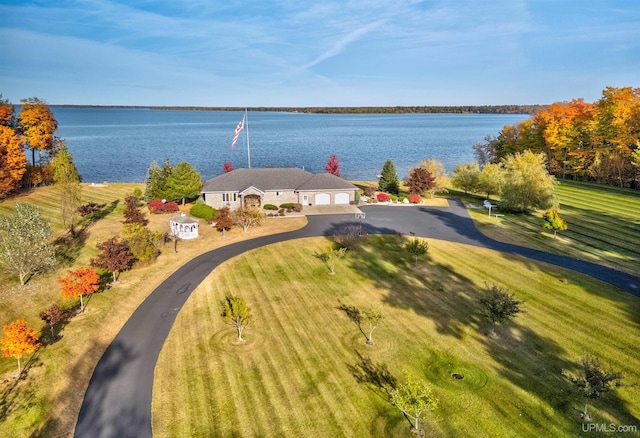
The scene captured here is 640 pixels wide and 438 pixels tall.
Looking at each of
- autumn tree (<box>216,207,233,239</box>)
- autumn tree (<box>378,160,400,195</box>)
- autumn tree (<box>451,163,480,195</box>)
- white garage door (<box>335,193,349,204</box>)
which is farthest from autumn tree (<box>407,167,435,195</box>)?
autumn tree (<box>216,207,233,239</box>)

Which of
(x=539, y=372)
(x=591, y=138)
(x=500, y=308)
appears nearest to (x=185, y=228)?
(x=500, y=308)

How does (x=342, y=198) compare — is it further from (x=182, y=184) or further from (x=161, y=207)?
(x=161, y=207)

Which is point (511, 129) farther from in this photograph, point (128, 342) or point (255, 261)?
point (128, 342)

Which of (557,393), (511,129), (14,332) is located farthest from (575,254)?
(511,129)

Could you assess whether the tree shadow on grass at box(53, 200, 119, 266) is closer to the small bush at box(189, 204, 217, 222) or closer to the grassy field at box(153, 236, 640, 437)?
the small bush at box(189, 204, 217, 222)

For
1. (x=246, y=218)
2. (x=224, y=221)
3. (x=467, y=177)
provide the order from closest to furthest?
1. (x=224, y=221)
2. (x=246, y=218)
3. (x=467, y=177)

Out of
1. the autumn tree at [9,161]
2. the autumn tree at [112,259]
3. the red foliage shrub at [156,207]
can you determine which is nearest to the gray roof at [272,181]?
the red foliage shrub at [156,207]

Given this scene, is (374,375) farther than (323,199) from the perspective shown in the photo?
No
